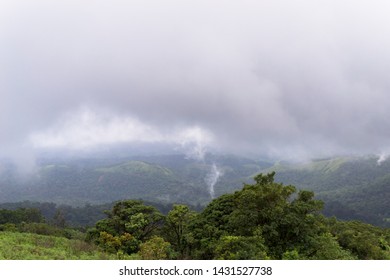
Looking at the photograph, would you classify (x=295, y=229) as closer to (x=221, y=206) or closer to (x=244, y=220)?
(x=244, y=220)

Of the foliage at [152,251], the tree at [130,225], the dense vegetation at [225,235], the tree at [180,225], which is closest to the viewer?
the dense vegetation at [225,235]

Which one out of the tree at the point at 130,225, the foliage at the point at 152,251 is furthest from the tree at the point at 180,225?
the foliage at the point at 152,251

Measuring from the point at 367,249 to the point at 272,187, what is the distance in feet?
50.4

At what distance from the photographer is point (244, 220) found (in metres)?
25.2

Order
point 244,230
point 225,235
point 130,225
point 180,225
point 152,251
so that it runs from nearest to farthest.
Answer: point 152,251 → point 244,230 → point 225,235 → point 130,225 → point 180,225

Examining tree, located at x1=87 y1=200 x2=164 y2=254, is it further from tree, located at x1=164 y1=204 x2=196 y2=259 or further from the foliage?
the foliage

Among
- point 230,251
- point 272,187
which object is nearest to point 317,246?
point 272,187

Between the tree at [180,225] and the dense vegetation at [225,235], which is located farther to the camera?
the tree at [180,225]

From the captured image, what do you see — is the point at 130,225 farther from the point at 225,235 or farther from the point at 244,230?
the point at 244,230

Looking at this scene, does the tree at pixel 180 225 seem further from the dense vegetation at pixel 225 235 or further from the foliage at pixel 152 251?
the foliage at pixel 152 251

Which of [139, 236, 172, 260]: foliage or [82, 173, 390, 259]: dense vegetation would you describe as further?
[82, 173, 390, 259]: dense vegetation

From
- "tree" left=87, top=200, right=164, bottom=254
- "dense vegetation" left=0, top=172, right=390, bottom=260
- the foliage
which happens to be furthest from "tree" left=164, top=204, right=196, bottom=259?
the foliage

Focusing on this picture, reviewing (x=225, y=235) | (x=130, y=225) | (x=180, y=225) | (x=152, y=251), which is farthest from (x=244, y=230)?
(x=130, y=225)

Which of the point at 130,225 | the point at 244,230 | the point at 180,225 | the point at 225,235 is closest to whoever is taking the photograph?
the point at 244,230
